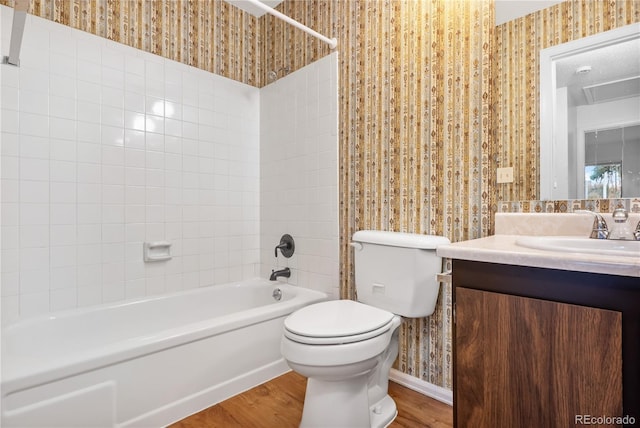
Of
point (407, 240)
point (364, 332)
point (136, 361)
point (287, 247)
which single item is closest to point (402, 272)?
point (407, 240)

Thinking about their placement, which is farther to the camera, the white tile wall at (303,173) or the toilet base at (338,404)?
the white tile wall at (303,173)

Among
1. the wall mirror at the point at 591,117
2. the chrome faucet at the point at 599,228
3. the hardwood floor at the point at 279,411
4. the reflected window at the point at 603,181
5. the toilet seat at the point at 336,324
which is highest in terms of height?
the wall mirror at the point at 591,117

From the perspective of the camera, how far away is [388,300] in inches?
63.8

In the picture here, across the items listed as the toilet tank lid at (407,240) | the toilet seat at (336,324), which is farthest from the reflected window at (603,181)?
the toilet seat at (336,324)

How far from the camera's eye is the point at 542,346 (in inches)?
33.2

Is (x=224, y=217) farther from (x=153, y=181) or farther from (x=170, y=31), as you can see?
(x=170, y=31)

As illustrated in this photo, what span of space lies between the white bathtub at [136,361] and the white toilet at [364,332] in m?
0.49

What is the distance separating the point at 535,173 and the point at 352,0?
1.49 meters

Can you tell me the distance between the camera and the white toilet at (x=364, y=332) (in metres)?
1.25

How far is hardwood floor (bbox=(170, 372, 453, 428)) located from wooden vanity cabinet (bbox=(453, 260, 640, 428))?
0.62 meters

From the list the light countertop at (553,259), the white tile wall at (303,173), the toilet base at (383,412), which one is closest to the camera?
the light countertop at (553,259)

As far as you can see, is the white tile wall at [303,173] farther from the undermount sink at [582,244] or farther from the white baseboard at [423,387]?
the undermount sink at [582,244]

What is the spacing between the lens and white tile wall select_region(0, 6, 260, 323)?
1678 millimetres

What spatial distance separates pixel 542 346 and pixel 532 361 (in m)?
0.05
